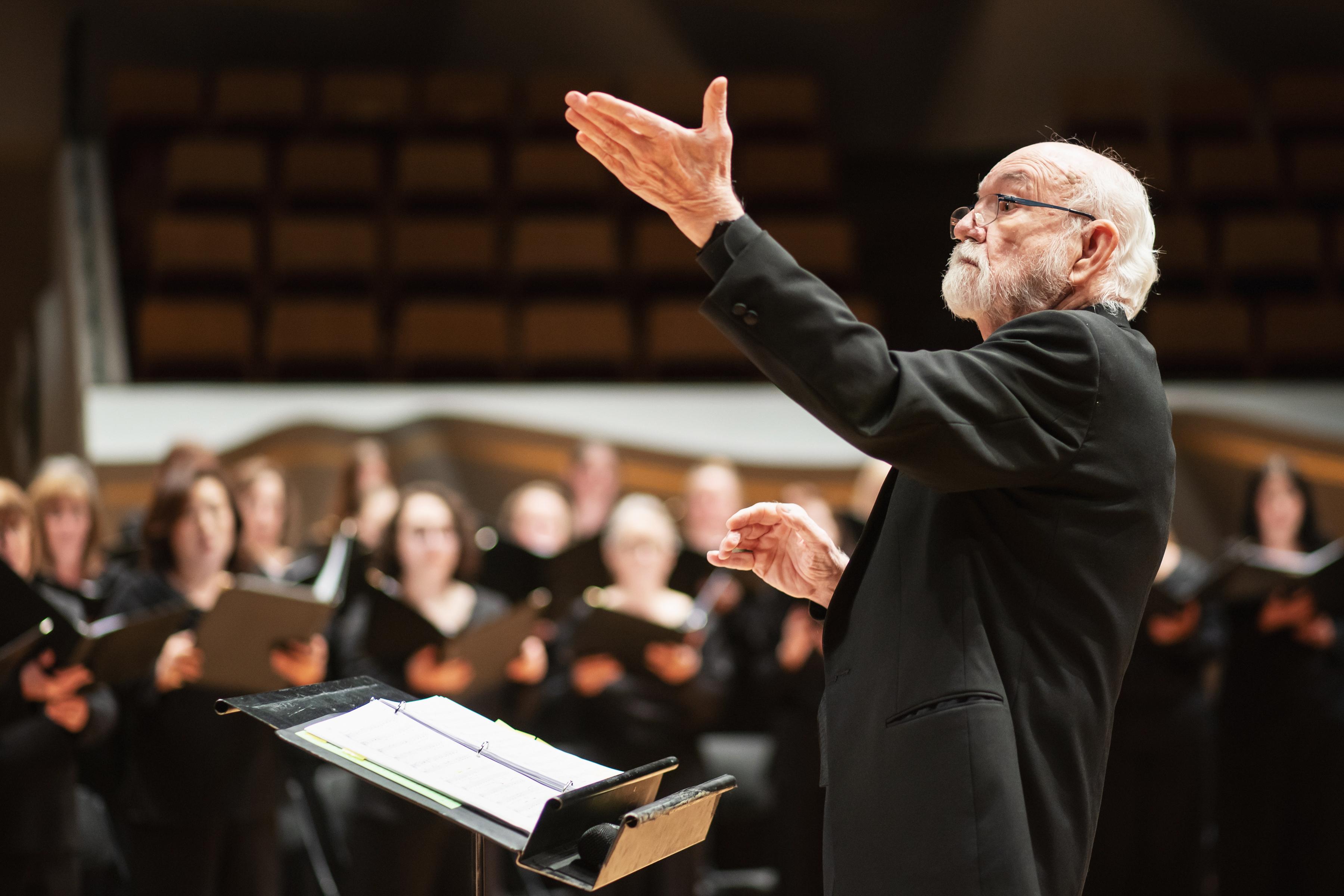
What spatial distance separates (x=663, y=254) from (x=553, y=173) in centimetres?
73

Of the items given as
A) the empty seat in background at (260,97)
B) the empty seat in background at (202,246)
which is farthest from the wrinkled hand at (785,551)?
the empty seat in background at (260,97)

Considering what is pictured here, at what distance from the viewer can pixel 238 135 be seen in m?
6.77

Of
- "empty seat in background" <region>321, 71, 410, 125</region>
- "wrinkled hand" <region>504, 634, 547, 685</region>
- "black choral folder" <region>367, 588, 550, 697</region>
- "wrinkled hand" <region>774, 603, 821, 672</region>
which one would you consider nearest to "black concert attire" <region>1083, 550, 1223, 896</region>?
"wrinkled hand" <region>774, 603, 821, 672</region>

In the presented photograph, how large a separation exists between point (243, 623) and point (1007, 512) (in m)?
1.97

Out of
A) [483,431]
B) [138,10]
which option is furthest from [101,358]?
[138,10]

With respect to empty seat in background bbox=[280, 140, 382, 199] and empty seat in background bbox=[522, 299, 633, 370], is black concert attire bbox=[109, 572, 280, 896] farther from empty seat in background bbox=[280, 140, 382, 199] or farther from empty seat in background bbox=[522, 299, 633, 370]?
empty seat in background bbox=[280, 140, 382, 199]

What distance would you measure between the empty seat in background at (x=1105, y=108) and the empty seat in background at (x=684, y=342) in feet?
7.33

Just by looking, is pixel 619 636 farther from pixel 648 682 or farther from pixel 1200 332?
pixel 1200 332

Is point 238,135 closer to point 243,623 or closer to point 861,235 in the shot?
point 861,235

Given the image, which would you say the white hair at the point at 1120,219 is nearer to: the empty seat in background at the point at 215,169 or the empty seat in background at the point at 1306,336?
the empty seat in background at the point at 1306,336

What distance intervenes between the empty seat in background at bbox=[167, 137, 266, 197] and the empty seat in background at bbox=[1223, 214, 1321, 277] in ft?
15.0

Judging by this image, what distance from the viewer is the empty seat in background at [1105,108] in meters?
6.74

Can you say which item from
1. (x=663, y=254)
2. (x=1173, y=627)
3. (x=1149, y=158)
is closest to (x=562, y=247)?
(x=663, y=254)

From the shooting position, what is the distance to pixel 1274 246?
6.10 m
